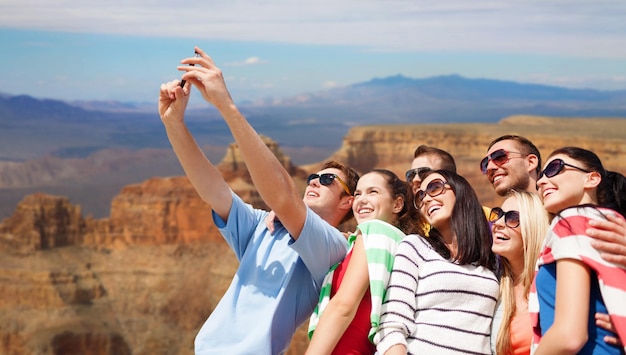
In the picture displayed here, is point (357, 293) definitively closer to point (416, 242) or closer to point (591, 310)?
point (416, 242)

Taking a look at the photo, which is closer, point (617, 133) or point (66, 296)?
point (617, 133)

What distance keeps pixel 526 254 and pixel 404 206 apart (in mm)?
814

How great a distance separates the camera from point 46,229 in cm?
5359

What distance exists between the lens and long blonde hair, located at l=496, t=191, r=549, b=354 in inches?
168

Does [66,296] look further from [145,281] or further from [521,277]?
[521,277]

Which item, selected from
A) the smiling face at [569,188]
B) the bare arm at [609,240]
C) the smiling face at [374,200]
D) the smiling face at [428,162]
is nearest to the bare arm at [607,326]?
the bare arm at [609,240]

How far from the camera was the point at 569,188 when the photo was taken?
4051mm

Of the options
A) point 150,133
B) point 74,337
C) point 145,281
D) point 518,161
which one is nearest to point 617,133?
point 145,281

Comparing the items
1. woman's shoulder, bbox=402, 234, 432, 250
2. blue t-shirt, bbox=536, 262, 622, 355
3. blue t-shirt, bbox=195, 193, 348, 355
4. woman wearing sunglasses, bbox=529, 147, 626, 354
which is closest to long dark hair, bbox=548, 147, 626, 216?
woman wearing sunglasses, bbox=529, 147, 626, 354

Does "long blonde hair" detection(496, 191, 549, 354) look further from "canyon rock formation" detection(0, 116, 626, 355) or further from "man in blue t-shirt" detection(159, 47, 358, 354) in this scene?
"canyon rock formation" detection(0, 116, 626, 355)

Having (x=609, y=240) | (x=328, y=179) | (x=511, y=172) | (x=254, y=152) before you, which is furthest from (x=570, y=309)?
(x=511, y=172)

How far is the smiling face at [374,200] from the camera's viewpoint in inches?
187

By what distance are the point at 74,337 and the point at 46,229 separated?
7.54 meters

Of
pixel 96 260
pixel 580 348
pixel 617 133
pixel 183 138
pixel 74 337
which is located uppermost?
pixel 183 138
